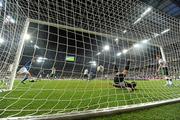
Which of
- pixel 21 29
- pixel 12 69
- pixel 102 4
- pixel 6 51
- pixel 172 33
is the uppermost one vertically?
pixel 102 4

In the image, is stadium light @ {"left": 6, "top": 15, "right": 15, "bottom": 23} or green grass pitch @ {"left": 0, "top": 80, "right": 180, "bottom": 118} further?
stadium light @ {"left": 6, "top": 15, "right": 15, "bottom": 23}

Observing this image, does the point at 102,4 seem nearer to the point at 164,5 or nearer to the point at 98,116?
the point at 98,116

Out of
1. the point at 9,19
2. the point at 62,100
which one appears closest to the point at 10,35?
the point at 9,19

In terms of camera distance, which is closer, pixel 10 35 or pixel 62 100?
pixel 62 100

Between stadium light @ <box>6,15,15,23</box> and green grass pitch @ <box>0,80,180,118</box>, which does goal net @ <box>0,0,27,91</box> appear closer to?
stadium light @ <box>6,15,15,23</box>

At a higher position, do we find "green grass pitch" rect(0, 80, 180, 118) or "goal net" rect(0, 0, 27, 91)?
"goal net" rect(0, 0, 27, 91)

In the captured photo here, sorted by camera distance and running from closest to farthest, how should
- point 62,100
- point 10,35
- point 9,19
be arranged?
point 62,100, point 9,19, point 10,35

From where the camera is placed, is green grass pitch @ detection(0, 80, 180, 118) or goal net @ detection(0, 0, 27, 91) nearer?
green grass pitch @ detection(0, 80, 180, 118)

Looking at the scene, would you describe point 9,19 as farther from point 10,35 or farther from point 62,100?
point 62,100

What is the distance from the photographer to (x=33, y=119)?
1305 mm

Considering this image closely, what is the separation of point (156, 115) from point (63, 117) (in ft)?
3.58

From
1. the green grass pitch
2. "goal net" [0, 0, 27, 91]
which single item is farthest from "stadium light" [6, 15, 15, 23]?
the green grass pitch

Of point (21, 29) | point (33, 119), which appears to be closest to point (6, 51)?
point (21, 29)

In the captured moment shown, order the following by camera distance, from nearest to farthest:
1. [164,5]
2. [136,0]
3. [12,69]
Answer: [12,69], [136,0], [164,5]
